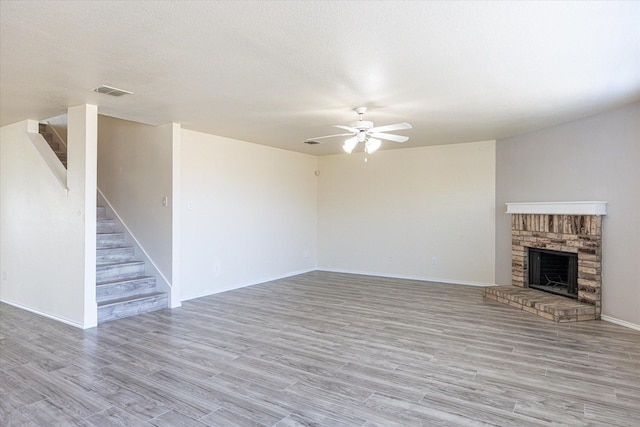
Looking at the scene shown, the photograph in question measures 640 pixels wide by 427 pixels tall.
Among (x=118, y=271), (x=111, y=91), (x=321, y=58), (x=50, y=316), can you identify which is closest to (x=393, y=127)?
(x=321, y=58)

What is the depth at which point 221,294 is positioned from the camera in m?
6.00

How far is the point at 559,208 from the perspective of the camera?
514 centimetres

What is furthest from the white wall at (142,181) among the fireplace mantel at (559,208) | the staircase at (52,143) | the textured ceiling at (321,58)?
the fireplace mantel at (559,208)

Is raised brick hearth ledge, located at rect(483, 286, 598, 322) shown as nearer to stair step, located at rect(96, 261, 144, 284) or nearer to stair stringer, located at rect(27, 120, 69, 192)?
stair step, located at rect(96, 261, 144, 284)

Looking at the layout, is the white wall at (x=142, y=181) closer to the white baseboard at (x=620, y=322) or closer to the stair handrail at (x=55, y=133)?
the stair handrail at (x=55, y=133)

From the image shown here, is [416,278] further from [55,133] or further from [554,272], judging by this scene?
[55,133]

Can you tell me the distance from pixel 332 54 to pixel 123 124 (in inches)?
175

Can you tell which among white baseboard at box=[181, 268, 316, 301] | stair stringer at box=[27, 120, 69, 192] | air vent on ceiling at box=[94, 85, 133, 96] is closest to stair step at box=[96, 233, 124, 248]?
stair stringer at box=[27, 120, 69, 192]

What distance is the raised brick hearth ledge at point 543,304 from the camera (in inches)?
178

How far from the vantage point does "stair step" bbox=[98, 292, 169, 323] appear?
15.0 feet

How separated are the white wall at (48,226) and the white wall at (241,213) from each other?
1405mm

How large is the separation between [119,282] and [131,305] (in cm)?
47

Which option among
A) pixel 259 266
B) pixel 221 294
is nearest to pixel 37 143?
pixel 221 294

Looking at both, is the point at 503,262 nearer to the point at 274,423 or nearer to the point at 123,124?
the point at 274,423
